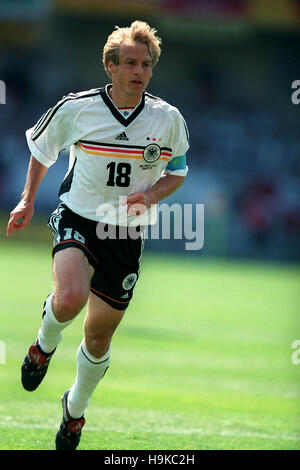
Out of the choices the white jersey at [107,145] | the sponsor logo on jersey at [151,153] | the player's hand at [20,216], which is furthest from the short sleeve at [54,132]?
the sponsor logo on jersey at [151,153]

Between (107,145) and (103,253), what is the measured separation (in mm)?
702

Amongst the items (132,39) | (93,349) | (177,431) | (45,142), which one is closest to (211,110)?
(177,431)

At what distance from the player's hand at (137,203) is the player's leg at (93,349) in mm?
627

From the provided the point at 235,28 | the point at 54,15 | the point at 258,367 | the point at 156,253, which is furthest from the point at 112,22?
the point at 258,367

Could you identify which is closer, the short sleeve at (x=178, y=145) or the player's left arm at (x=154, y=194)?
the player's left arm at (x=154, y=194)

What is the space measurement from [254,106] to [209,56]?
2603mm

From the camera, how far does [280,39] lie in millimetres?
34656

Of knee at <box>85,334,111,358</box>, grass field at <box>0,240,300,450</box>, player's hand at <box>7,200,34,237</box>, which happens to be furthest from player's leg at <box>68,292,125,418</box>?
player's hand at <box>7,200,34,237</box>

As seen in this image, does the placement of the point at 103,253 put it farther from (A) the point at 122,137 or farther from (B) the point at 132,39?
(B) the point at 132,39

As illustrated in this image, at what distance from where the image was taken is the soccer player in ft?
18.9

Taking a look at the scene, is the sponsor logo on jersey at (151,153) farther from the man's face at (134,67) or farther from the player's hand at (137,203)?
the man's face at (134,67)

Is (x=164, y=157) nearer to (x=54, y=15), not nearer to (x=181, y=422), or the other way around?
(x=181, y=422)

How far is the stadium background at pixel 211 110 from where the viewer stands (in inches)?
960

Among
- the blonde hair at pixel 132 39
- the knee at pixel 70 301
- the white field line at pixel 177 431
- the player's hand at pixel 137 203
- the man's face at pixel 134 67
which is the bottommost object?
the white field line at pixel 177 431
